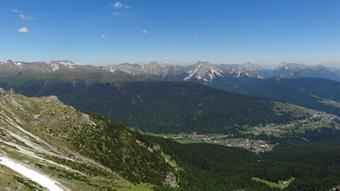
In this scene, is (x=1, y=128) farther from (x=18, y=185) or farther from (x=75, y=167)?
(x=18, y=185)

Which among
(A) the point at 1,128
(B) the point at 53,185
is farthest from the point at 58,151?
(B) the point at 53,185

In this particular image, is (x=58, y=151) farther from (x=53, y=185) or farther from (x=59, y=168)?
(x=53, y=185)

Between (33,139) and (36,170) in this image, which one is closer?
(36,170)

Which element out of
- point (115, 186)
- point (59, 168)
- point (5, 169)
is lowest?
point (115, 186)

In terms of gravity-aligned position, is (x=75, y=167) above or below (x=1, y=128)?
below

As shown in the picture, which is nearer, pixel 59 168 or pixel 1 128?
pixel 59 168

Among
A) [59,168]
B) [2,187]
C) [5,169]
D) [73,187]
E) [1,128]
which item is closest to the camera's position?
[2,187]

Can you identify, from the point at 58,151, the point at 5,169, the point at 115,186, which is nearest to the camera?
the point at 5,169

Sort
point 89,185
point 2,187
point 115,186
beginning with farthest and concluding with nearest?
point 115,186
point 89,185
point 2,187


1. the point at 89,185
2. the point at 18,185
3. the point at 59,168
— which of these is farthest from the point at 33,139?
the point at 18,185
